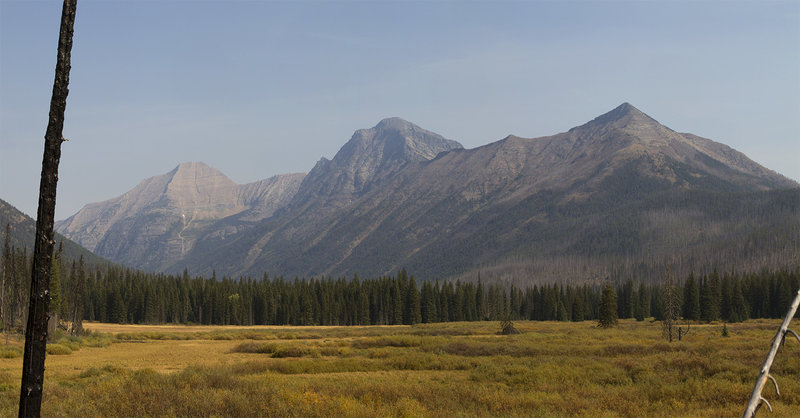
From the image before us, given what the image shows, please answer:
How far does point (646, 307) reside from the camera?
141000mm

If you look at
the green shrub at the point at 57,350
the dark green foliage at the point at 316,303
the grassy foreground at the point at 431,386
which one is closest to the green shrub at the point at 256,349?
the grassy foreground at the point at 431,386

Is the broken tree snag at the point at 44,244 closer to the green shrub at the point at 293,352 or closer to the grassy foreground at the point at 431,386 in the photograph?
the grassy foreground at the point at 431,386

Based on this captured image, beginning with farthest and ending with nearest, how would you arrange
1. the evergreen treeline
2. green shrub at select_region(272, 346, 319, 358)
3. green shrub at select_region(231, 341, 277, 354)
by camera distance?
1. the evergreen treeline
2. green shrub at select_region(231, 341, 277, 354)
3. green shrub at select_region(272, 346, 319, 358)

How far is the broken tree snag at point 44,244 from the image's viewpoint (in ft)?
29.9

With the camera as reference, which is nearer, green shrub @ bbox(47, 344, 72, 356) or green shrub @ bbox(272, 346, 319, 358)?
green shrub @ bbox(272, 346, 319, 358)

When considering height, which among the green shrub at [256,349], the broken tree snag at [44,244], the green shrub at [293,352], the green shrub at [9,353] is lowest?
the green shrub at [256,349]

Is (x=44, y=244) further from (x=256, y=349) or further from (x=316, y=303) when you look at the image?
(x=316, y=303)

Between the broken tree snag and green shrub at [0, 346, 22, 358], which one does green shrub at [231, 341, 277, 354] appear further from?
the broken tree snag

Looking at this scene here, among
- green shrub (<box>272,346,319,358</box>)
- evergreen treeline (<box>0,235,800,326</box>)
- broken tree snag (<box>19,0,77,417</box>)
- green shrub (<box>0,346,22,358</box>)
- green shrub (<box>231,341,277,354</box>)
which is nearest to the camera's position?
broken tree snag (<box>19,0,77,417</box>)

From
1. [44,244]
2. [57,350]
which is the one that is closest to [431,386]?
[44,244]

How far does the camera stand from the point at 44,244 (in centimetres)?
920

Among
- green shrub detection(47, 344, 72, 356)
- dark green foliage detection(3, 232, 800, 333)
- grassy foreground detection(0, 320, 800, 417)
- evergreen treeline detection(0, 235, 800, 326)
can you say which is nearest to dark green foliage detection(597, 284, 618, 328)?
evergreen treeline detection(0, 235, 800, 326)

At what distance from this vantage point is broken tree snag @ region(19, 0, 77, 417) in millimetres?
9117

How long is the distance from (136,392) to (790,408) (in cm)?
2255
